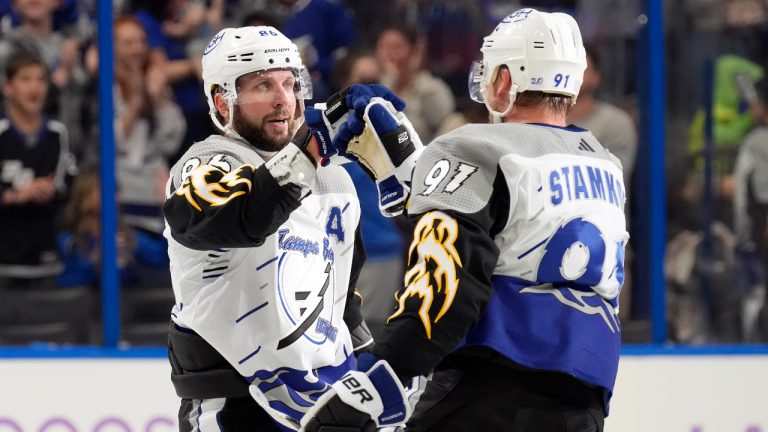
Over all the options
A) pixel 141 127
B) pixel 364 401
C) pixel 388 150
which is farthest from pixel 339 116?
pixel 141 127

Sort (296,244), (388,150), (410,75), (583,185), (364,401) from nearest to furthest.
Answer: (364,401)
(583,185)
(388,150)
(296,244)
(410,75)

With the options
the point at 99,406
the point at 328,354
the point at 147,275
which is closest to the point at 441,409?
the point at 328,354

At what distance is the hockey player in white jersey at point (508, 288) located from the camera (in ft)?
7.30

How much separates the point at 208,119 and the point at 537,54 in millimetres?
2571

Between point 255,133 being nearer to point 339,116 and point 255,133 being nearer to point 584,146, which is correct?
point 339,116

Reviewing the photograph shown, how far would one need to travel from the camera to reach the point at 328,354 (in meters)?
2.89

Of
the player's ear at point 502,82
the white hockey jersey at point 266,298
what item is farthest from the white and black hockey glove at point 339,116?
the player's ear at point 502,82

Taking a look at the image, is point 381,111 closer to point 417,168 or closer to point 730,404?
point 417,168

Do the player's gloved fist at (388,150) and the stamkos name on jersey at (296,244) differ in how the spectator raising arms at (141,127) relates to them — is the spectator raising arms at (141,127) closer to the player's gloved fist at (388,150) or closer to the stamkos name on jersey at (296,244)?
the stamkos name on jersey at (296,244)

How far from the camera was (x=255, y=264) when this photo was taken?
2797mm

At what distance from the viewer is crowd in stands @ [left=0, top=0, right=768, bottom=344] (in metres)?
4.68

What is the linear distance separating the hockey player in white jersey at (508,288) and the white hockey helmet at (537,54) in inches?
3.5

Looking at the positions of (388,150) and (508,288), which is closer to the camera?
(508,288)

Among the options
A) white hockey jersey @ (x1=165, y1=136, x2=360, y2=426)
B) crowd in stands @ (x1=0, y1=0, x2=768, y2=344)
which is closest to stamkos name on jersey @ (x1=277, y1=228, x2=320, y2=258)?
white hockey jersey @ (x1=165, y1=136, x2=360, y2=426)
